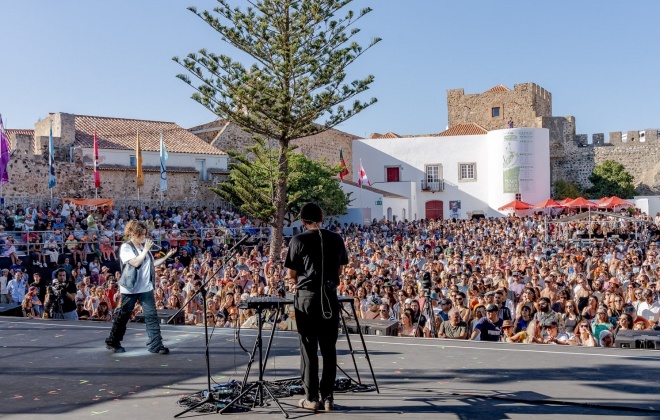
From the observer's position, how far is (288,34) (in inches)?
798

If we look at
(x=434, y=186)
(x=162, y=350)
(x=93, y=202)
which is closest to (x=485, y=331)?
(x=162, y=350)

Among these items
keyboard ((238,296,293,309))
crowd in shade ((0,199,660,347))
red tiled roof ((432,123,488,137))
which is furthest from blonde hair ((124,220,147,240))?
red tiled roof ((432,123,488,137))

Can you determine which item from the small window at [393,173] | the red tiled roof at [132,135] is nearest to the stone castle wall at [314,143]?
the red tiled roof at [132,135]

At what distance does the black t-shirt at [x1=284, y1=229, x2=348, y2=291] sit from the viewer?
17.1 feet

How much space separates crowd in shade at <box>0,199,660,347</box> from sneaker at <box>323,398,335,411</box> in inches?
31.9

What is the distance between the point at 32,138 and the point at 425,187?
80.2 feet

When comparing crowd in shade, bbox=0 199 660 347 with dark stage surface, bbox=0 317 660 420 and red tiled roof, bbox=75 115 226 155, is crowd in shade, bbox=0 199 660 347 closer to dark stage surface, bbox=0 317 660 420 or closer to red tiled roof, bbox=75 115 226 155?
dark stage surface, bbox=0 317 660 420

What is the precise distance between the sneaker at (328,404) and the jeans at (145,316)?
9.11 ft

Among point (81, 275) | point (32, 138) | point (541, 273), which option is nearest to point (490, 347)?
point (541, 273)

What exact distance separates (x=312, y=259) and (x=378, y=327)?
3.94m

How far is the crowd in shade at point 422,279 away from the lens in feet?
29.6

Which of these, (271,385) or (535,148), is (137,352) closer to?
(271,385)

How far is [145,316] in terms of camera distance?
7441 millimetres

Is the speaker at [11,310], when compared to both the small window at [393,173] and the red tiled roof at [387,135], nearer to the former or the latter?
the small window at [393,173]
